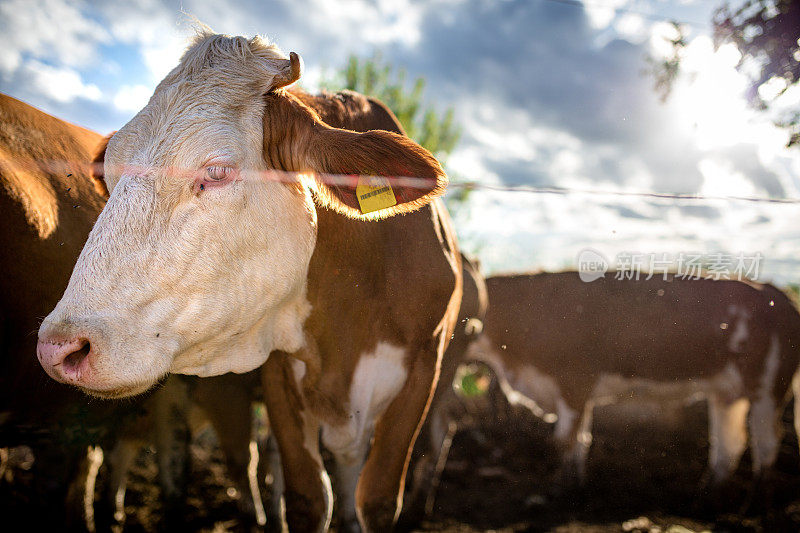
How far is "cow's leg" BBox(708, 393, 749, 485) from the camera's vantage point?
4292 mm

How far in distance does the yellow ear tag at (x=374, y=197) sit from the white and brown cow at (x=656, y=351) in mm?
3541

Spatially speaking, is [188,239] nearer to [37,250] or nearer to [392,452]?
[37,250]

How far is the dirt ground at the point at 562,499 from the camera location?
11.8 ft

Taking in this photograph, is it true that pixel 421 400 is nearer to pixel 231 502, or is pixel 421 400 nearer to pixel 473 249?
pixel 231 502

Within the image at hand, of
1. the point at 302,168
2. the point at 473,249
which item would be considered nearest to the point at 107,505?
the point at 302,168

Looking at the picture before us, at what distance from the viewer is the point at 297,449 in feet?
7.16

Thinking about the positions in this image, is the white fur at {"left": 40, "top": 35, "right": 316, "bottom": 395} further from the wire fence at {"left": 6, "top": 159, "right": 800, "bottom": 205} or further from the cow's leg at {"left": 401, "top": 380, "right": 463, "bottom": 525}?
the cow's leg at {"left": 401, "top": 380, "right": 463, "bottom": 525}

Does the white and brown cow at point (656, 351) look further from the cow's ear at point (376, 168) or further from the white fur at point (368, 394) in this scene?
the cow's ear at point (376, 168)

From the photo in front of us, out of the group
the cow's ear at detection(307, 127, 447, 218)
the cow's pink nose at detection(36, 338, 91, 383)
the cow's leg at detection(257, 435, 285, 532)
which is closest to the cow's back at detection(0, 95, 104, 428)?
the cow's pink nose at detection(36, 338, 91, 383)

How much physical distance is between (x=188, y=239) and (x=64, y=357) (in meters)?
0.43

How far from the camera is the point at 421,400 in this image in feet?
6.92

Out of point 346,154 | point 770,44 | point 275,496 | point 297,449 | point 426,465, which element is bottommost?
point 275,496

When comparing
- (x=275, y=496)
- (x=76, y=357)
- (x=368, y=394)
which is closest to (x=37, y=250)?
(x=76, y=357)

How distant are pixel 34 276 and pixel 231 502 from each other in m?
2.85
